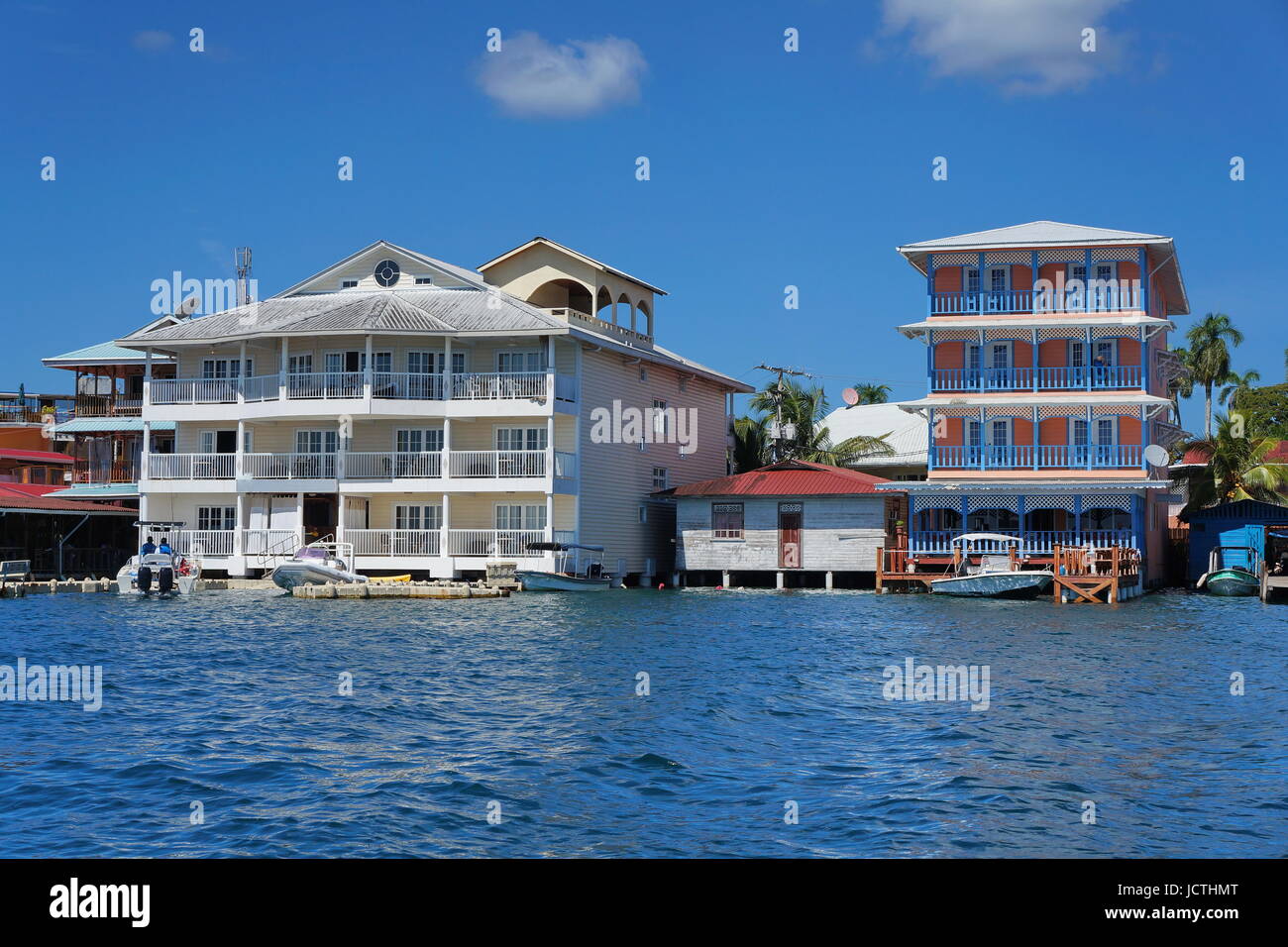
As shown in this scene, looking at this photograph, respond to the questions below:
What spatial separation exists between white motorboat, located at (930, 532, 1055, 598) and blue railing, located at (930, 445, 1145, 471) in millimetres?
3236

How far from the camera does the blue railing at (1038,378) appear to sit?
44.6 meters

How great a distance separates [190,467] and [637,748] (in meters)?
36.4

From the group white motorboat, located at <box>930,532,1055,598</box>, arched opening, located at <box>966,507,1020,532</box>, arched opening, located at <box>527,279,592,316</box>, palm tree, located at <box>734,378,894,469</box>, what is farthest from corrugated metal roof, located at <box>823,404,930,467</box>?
white motorboat, located at <box>930,532,1055,598</box>

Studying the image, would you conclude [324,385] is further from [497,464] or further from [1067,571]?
[1067,571]

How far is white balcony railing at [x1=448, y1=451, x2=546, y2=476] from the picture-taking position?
43.2m

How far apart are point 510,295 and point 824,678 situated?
101ft

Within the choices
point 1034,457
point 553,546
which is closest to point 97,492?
point 553,546

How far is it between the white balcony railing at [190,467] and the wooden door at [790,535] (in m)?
20.0

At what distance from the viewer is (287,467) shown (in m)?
45.3

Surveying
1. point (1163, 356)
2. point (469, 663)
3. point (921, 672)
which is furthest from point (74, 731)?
point (1163, 356)

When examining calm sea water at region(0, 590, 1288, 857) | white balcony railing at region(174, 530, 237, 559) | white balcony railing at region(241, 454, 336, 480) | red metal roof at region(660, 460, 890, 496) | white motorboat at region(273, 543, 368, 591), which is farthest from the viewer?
red metal roof at region(660, 460, 890, 496)

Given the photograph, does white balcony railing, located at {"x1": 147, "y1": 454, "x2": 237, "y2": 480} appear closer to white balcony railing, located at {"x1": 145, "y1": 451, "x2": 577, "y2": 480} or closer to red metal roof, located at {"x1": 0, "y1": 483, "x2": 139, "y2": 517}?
white balcony railing, located at {"x1": 145, "y1": 451, "x2": 577, "y2": 480}

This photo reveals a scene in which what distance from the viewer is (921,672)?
69.2ft
